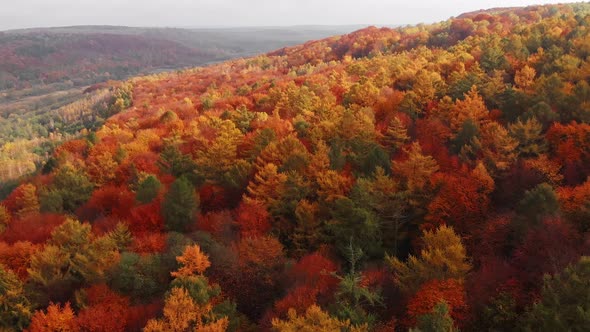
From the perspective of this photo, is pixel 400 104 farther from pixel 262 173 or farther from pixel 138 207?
pixel 138 207

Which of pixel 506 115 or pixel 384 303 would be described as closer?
pixel 384 303

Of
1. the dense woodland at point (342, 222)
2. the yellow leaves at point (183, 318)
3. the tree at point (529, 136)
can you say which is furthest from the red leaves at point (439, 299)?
the tree at point (529, 136)

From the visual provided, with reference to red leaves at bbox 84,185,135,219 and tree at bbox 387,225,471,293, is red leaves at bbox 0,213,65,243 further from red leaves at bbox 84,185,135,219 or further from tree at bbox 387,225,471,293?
tree at bbox 387,225,471,293

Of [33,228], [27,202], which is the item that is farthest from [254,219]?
[27,202]

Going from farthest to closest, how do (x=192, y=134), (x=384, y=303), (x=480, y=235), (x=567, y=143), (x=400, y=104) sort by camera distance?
1. (x=192, y=134)
2. (x=400, y=104)
3. (x=567, y=143)
4. (x=480, y=235)
5. (x=384, y=303)

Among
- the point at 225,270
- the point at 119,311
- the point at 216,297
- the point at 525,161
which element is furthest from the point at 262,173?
the point at 525,161

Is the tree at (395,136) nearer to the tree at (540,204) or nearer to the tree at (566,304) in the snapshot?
the tree at (540,204)

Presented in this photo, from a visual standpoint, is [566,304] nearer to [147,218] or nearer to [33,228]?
[147,218]
